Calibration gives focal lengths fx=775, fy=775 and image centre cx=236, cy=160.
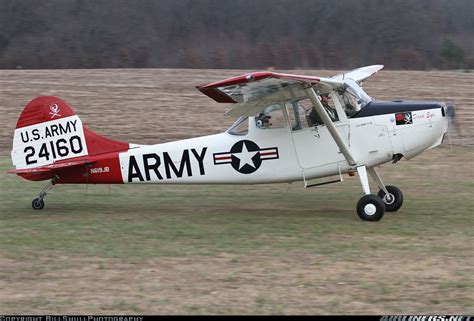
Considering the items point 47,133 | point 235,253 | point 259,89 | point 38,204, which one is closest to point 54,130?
point 47,133

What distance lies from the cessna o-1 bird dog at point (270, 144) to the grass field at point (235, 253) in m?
0.66

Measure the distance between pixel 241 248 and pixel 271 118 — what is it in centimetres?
305

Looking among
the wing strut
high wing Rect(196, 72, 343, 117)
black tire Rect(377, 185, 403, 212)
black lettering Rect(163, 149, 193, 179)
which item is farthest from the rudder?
black tire Rect(377, 185, 403, 212)

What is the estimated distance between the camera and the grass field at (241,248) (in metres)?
8.03

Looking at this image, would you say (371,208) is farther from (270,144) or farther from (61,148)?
(61,148)

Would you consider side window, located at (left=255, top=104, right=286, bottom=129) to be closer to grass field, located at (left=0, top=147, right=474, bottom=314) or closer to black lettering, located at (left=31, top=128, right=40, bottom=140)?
grass field, located at (left=0, top=147, right=474, bottom=314)

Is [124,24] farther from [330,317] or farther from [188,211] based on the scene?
[330,317]

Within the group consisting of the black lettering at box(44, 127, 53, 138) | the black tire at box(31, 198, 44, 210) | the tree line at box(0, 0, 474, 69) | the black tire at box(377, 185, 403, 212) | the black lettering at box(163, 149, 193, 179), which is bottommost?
the black tire at box(377, 185, 403, 212)

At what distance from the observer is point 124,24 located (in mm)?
44125

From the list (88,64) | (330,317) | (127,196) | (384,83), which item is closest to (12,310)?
(330,317)

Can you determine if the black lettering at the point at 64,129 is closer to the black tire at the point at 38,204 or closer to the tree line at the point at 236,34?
the black tire at the point at 38,204

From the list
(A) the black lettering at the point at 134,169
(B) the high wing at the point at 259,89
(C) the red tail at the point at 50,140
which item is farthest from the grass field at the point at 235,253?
(B) the high wing at the point at 259,89

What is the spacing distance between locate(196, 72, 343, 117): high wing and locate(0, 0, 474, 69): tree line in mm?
23730

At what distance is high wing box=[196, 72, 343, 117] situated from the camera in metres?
10.7
